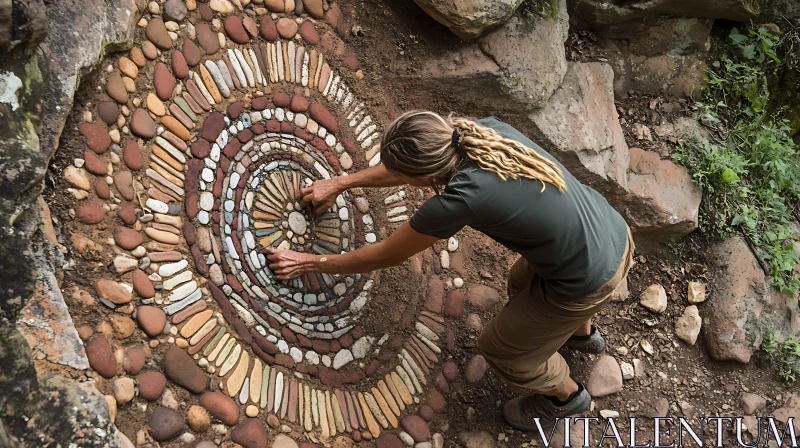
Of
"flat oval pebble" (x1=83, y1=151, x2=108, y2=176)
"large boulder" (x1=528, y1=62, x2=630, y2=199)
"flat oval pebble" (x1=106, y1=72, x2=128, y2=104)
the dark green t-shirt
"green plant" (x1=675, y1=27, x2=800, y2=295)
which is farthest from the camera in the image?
"green plant" (x1=675, y1=27, x2=800, y2=295)

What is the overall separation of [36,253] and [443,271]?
70.6 inches

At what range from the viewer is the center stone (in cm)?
271

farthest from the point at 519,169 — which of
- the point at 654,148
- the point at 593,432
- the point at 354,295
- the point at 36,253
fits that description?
the point at 654,148

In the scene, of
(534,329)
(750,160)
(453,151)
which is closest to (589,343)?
(534,329)

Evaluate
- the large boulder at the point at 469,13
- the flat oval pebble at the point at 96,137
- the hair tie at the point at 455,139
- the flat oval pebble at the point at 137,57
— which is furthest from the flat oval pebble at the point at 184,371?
the large boulder at the point at 469,13

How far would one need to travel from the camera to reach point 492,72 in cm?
313

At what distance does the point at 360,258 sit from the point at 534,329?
67cm

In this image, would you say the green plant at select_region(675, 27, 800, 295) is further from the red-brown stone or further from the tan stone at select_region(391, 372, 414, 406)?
the red-brown stone

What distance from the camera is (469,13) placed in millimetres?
2953

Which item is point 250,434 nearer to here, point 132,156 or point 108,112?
point 132,156

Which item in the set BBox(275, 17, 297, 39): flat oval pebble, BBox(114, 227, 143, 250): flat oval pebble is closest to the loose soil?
BBox(275, 17, 297, 39): flat oval pebble

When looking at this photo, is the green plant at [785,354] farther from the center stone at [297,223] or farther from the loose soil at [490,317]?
the center stone at [297,223]

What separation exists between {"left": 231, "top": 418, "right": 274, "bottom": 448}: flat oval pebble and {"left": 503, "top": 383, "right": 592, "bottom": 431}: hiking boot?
1145 mm

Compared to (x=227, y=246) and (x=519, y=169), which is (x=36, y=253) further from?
(x=519, y=169)
